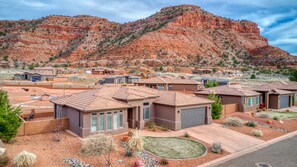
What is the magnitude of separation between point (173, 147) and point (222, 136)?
17.6ft

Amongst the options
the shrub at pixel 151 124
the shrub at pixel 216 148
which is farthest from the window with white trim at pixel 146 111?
the shrub at pixel 216 148

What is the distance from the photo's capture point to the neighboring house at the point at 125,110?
667 inches

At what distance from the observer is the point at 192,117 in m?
21.5

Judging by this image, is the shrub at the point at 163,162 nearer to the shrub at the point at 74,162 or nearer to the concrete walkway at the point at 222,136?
the shrub at the point at 74,162

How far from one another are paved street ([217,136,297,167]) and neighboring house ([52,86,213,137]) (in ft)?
20.8

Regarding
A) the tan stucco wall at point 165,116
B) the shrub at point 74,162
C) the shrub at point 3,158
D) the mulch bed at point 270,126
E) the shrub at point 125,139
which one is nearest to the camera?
the shrub at point 3,158

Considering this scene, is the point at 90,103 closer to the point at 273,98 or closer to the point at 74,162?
the point at 74,162

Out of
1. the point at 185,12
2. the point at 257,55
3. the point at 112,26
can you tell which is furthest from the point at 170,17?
the point at 257,55

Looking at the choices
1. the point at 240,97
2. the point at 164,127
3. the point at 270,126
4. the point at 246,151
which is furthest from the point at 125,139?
the point at 240,97

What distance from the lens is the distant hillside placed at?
100981 mm

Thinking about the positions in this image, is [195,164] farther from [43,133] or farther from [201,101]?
[43,133]

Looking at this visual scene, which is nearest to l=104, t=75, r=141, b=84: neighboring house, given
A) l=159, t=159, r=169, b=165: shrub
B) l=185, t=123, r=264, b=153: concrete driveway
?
l=185, t=123, r=264, b=153: concrete driveway

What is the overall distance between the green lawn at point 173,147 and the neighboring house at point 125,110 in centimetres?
260

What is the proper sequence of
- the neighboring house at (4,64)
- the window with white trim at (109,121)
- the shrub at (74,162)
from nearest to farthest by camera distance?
the shrub at (74,162)
the window with white trim at (109,121)
the neighboring house at (4,64)
